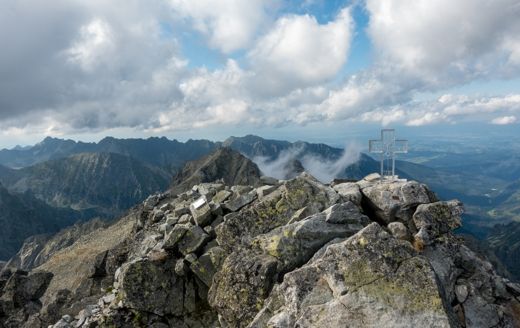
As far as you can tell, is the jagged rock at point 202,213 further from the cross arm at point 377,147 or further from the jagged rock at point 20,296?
the jagged rock at point 20,296

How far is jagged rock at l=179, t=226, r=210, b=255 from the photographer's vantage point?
25125mm

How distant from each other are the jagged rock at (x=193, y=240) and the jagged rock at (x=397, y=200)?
11.0 m

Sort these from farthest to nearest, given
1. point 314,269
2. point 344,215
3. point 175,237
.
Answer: point 175,237, point 344,215, point 314,269

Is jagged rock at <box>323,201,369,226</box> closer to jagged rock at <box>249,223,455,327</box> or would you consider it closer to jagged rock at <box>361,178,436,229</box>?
jagged rock at <box>361,178,436,229</box>

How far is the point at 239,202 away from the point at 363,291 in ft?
51.3

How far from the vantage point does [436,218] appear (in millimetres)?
21828

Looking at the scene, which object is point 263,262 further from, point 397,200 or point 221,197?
point 221,197

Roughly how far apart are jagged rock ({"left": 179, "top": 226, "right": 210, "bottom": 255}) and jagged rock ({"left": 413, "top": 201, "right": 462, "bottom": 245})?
13.3 m

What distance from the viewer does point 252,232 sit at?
76.8ft

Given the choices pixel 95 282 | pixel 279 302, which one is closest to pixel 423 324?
pixel 279 302

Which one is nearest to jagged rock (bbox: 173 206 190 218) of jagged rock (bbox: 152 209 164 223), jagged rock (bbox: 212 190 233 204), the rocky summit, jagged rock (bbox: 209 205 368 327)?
the rocky summit

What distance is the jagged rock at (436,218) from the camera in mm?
21141

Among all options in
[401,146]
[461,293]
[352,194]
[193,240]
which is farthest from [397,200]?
[193,240]

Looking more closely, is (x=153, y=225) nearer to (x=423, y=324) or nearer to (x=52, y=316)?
(x=52, y=316)
